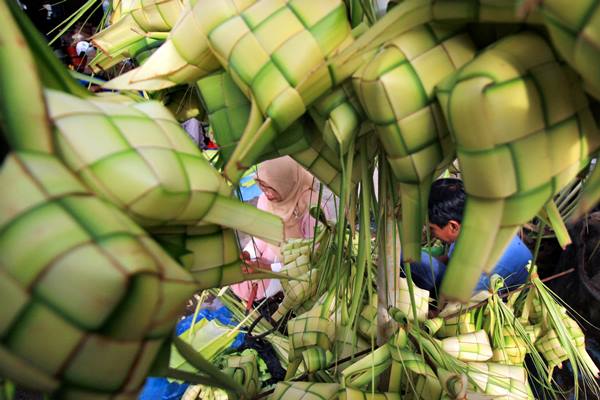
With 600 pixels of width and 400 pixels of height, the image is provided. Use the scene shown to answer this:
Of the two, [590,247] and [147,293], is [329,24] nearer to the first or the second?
[147,293]

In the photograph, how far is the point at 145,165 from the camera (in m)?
0.20

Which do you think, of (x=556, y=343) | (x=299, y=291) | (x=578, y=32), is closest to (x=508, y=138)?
(x=578, y=32)

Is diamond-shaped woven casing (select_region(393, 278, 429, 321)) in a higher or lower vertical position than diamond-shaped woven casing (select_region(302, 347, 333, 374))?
lower

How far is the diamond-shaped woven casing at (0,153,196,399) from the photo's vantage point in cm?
15

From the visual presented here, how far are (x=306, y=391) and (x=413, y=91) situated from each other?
0.98ft

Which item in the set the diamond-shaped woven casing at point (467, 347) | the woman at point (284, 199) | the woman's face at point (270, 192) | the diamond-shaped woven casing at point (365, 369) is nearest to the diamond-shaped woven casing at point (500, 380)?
the diamond-shaped woven casing at point (467, 347)

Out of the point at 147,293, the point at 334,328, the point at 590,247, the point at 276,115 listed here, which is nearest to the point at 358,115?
the point at 276,115

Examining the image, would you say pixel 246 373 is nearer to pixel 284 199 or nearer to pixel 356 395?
pixel 356 395

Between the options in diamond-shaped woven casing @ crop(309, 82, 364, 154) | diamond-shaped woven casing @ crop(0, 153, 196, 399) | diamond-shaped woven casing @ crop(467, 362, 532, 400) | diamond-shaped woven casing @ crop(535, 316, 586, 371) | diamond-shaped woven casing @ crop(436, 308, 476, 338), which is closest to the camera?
diamond-shaped woven casing @ crop(0, 153, 196, 399)

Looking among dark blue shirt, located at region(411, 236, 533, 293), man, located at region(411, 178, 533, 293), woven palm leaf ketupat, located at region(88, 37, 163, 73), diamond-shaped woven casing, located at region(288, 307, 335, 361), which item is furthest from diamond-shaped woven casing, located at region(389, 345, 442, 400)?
dark blue shirt, located at region(411, 236, 533, 293)

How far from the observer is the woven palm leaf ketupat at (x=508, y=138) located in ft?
0.65

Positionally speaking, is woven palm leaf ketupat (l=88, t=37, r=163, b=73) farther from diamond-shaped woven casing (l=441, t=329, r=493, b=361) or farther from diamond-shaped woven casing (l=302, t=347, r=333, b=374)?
diamond-shaped woven casing (l=441, t=329, r=493, b=361)

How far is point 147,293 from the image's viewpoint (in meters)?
0.16

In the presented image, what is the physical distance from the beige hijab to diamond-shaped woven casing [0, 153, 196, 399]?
894 millimetres
